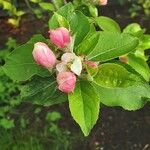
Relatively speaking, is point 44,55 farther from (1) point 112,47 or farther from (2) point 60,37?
(1) point 112,47

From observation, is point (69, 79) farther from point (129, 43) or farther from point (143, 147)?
point (143, 147)

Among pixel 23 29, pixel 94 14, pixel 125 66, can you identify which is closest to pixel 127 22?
pixel 23 29

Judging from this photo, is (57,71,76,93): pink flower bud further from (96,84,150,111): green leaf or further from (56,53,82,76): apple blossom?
(96,84,150,111): green leaf

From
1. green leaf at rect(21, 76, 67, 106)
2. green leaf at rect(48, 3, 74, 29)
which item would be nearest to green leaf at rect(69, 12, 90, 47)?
green leaf at rect(48, 3, 74, 29)

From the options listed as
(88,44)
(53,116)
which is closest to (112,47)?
(88,44)

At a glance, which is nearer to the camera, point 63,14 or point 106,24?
point 63,14
